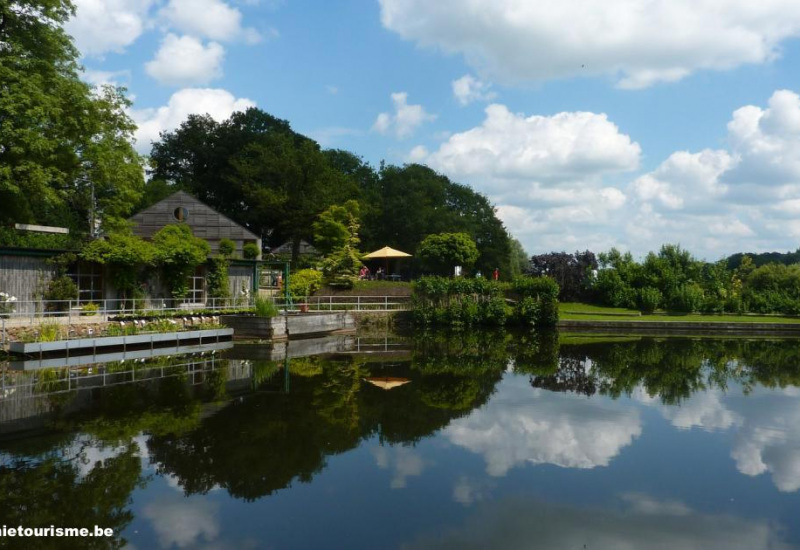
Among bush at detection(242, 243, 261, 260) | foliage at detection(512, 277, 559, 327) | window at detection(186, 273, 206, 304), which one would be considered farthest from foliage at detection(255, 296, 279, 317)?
foliage at detection(512, 277, 559, 327)

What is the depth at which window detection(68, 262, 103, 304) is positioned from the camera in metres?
23.2

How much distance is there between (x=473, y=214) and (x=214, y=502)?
5518 centimetres

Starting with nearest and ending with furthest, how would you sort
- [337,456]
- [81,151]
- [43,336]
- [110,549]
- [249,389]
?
[110,549], [337,456], [249,389], [43,336], [81,151]

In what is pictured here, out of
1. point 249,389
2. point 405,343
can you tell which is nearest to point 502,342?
point 405,343

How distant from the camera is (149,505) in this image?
23.5ft

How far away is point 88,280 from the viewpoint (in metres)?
23.7

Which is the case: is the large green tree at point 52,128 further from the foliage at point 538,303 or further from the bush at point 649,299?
the bush at point 649,299

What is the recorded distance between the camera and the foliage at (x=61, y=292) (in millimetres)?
21719

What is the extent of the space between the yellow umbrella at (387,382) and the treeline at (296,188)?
29.1 metres

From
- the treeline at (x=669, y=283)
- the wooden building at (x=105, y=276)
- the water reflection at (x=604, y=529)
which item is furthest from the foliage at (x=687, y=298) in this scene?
the water reflection at (x=604, y=529)

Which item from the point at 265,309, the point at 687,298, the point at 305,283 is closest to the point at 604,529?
the point at 265,309

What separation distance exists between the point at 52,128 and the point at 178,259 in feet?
23.0

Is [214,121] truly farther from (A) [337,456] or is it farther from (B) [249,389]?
(A) [337,456]

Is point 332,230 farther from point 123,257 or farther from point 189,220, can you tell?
point 123,257
